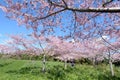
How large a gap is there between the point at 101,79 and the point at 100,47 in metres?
8.31

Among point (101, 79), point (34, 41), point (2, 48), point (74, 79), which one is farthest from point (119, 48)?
point (2, 48)

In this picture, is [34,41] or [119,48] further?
[34,41]

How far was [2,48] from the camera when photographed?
3145 cm

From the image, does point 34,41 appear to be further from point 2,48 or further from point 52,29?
point 52,29

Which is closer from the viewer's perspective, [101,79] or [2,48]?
[101,79]

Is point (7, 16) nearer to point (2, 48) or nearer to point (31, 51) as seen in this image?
point (31, 51)

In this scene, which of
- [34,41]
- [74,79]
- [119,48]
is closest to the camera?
[74,79]

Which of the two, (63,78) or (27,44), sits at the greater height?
(27,44)

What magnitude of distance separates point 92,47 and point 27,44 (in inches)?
285

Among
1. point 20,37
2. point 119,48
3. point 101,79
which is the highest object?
point 20,37

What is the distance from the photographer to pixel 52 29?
6496 mm

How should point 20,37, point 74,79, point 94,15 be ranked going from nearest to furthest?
point 94,15, point 74,79, point 20,37

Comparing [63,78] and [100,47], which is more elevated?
[100,47]

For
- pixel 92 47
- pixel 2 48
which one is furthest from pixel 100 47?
pixel 2 48
